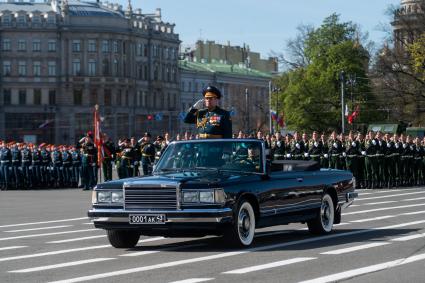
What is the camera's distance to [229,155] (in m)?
17.3

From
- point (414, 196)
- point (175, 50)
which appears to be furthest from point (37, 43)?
point (414, 196)

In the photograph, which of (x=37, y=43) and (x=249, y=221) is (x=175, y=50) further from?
(x=249, y=221)

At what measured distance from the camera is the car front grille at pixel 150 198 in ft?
52.2

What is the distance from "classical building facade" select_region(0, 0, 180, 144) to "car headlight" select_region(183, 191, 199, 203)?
130 metres

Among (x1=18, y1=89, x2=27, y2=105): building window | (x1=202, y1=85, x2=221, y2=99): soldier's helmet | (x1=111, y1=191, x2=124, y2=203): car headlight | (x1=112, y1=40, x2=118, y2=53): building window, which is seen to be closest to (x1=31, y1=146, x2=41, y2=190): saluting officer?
(x1=202, y1=85, x2=221, y2=99): soldier's helmet

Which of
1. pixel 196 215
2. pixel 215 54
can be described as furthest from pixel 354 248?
pixel 215 54

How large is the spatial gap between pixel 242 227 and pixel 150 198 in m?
1.43

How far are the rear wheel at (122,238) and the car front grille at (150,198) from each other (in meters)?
0.86

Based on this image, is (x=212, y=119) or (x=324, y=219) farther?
(x=212, y=119)

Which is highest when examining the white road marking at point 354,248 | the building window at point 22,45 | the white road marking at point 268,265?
the building window at point 22,45

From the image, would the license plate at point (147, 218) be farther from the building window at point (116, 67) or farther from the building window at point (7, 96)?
the building window at point (116, 67)

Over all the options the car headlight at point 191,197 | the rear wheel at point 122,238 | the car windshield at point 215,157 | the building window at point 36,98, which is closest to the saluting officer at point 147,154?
the car windshield at point 215,157

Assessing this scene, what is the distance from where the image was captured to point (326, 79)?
10469cm

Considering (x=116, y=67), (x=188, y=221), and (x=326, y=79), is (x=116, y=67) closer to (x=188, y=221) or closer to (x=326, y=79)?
(x=326, y=79)
